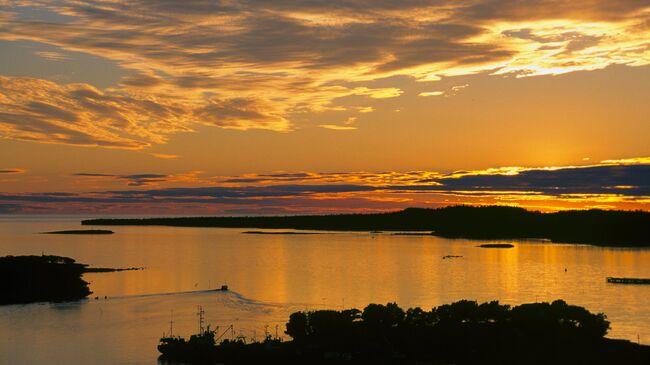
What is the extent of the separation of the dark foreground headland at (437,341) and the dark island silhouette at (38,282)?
3908 centimetres

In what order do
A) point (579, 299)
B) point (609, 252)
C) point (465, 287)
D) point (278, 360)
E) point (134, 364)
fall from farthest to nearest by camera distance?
point (609, 252)
point (465, 287)
point (579, 299)
point (134, 364)
point (278, 360)

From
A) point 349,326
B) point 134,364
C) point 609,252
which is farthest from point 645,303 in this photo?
point 609,252

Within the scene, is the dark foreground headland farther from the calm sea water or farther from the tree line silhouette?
the tree line silhouette

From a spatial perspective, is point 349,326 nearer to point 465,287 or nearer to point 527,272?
point 465,287

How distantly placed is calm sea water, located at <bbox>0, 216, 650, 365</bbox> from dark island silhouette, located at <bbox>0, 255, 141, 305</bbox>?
131 inches

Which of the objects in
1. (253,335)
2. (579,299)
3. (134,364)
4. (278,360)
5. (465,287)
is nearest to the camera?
(278,360)

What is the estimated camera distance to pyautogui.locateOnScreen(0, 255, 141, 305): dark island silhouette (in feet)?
294

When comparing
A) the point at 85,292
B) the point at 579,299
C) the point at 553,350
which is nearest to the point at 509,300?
the point at 579,299

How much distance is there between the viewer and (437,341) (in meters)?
55.8

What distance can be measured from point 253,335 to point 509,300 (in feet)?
130

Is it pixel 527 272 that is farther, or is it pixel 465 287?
pixel 527 272

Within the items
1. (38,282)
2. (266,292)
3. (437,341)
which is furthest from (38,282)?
(437,341)

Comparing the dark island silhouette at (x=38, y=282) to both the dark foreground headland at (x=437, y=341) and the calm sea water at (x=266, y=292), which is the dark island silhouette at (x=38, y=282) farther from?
the dark foreground headland at (x=437, y=341)

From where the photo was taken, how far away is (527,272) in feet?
441
